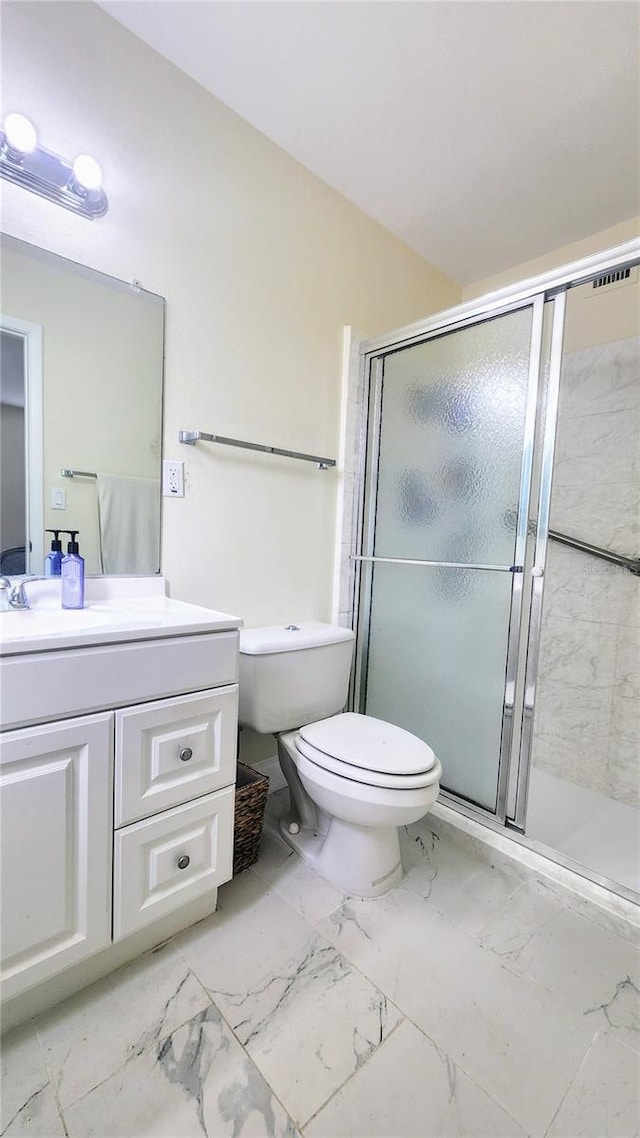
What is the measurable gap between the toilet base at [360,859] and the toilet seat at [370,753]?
198 millimetres

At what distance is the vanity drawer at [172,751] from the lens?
0.96m

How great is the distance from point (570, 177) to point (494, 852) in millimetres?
2388

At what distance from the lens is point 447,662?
1729 mm

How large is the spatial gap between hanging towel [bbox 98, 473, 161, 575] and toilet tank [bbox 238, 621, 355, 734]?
40cm

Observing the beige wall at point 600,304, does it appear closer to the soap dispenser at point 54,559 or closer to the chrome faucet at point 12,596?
the soap dispenser at point 54,559

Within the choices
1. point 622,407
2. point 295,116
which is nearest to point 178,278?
point 295,116

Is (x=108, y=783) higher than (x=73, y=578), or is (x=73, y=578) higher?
(x=73, y=578)

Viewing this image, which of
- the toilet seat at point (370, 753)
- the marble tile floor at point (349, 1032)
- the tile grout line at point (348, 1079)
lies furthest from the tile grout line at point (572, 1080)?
the toilet seat at point (370, 753)

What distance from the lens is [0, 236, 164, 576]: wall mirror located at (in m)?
1.16

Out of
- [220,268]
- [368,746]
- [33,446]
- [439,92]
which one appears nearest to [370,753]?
[368,746]

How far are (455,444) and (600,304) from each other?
97 centimetres

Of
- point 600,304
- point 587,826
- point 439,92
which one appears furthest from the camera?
point 600,304

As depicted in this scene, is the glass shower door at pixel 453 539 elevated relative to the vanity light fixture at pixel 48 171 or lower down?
lower down

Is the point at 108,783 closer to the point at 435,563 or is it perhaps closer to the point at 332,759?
the point at 332,759
